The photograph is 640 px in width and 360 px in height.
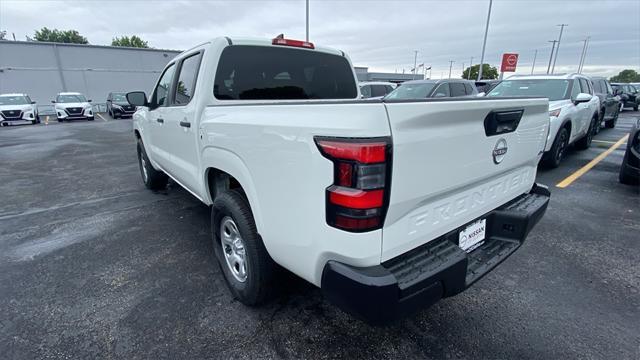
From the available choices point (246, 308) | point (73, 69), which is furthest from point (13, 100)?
point (246, 308)

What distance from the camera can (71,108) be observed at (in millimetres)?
17656

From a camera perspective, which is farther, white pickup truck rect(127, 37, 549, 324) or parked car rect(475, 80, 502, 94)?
parked car rect(475, 80, 502, 94)

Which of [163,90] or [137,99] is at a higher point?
[163,90]

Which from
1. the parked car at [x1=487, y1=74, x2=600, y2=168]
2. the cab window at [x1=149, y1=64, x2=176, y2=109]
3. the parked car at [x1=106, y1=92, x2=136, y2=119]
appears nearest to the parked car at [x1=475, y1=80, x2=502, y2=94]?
the parked car at [x1=487, y1=74, x2=600, y2=168]

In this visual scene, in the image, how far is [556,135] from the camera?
5.99 metres

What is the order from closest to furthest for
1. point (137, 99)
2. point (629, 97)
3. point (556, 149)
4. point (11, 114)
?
point (137, 99) → point (556, 149) → point (11, 114) → point (629, 97)

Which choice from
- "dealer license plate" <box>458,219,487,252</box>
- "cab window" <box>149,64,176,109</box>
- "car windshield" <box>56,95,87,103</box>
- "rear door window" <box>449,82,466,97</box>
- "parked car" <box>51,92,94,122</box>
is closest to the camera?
"dealer license plate" <box>458,219,487,252</box>

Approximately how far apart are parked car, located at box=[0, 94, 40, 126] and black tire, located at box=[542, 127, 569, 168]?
21.4 metres

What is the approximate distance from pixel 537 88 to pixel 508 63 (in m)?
27.6

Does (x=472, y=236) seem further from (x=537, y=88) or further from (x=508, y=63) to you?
(x=508, y=63)

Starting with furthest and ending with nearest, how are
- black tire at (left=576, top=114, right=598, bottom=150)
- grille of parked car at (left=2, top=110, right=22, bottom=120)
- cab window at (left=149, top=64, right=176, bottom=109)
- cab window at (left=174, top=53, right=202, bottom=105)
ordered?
grille of parked car at (left=2, top=110, right=22, bottom=120)
black tire at (left=576, top=114, right=598, bottom=150)
cab window at (left=149, top=64, right=176, bottom=109)
cab window at (left=174, top=53, right=202, bottom=105)

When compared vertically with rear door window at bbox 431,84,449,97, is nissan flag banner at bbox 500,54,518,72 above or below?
above

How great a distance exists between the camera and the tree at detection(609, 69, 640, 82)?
100 meters

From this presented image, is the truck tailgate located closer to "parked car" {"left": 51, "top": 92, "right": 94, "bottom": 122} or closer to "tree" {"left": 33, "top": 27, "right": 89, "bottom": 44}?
"parked car" {"left": 51, "top": 92, "right": 94, "bottom": 122}
